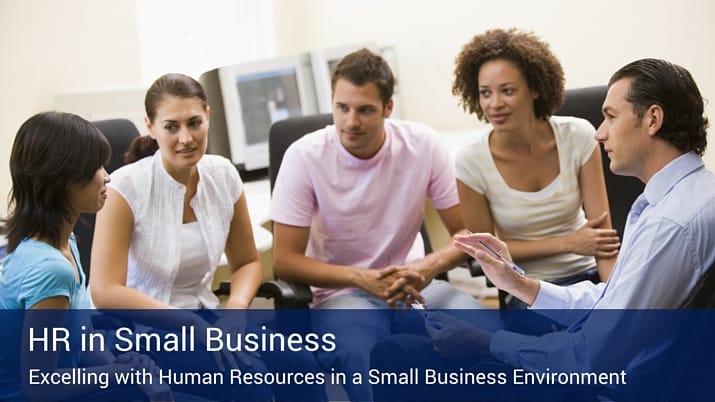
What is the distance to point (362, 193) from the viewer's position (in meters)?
2.41

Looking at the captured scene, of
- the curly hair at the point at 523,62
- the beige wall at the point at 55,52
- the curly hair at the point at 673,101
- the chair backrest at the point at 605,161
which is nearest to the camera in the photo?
the curly hair at the point at 673,101

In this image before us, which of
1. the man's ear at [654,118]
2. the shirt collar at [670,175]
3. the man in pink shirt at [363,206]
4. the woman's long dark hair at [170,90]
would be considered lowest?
the man in pink shirt at [363,206]

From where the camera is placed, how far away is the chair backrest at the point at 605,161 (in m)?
2.57

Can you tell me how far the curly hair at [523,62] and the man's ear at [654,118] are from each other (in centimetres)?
77

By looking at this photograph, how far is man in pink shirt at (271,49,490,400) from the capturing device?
2344 millimetres

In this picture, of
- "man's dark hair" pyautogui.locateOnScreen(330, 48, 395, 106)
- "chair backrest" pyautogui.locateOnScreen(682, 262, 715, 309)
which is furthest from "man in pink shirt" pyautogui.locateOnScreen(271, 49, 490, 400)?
"chair backrest" pyautogui.locateOnScreen(682, 262, 715, 309)

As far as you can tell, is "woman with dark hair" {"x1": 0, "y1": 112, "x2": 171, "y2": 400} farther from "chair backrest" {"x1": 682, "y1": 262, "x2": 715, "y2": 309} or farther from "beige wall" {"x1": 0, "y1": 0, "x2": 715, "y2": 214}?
"beige wall" {"x1": 0, "y1": 0, "x2": 715, "y2": 214}

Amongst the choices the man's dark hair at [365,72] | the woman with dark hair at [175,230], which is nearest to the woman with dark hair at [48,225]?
the woman with dark hair at [175,230]

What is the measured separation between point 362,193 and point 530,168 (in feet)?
1.42

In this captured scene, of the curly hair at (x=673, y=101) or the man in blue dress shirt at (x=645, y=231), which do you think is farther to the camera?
the curly hair at (x=673, y=101)

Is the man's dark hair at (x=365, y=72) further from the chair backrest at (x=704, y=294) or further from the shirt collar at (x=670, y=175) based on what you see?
the chair backrest at (x=704, y=294)

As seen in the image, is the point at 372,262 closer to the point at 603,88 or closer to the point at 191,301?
the point at 191,301

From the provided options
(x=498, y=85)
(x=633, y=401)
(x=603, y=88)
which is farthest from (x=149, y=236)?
(x=603, y=88)

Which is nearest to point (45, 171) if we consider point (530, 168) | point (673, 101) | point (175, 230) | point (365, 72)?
point (175, 230)
